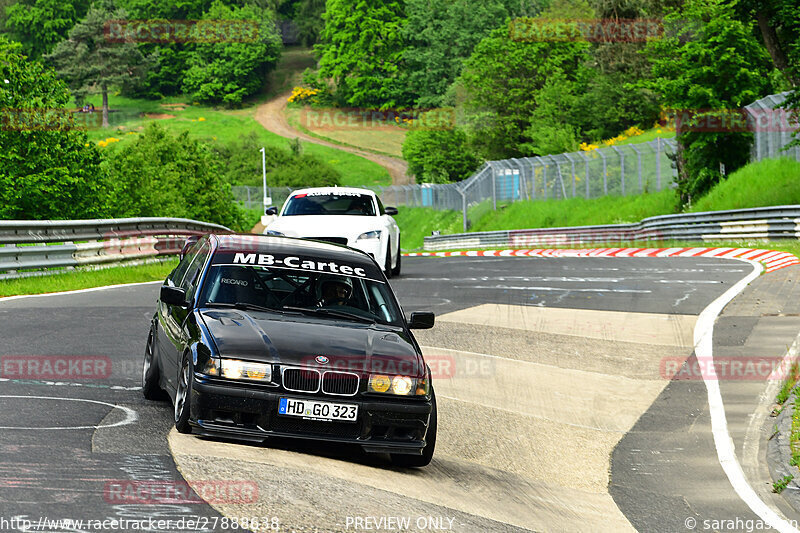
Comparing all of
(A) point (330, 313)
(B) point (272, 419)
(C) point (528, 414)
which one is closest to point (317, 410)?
(B) point (272, 419)

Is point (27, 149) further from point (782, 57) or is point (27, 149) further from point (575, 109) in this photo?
point (575, 109)

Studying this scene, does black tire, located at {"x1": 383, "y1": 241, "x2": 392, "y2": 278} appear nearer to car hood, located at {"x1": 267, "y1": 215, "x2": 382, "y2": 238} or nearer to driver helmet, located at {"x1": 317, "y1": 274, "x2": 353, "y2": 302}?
car hood, located at {"x1": 267, "y1": 215, "x2": 382, "y2": 238}

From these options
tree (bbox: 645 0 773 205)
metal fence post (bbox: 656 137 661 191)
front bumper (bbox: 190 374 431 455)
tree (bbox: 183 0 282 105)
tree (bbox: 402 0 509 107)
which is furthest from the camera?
tree (bbox: 183 0 282 105)

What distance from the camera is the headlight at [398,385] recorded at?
22.4 ft

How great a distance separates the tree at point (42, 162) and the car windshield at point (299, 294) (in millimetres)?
36077

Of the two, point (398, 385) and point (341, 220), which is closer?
point (398, 385)

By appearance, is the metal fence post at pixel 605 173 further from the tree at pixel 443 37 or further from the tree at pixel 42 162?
the tree at pixel 443 37

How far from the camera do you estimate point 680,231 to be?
116ft

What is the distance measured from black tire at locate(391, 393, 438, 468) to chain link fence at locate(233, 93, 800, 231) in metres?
26.8

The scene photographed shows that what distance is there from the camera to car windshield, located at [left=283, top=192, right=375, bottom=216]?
19484 millimetres

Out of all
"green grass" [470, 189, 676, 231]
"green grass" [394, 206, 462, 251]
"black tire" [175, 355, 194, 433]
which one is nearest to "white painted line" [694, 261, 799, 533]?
"black tire" [175, 355, 194, 433]

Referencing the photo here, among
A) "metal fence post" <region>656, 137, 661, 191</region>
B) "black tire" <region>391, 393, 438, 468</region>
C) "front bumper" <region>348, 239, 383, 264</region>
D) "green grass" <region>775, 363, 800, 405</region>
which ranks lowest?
"metal fence post" <region>656, 137, 661, 191</region>

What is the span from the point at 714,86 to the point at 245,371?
36.1m

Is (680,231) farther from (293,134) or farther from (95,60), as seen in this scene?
(95,60)
